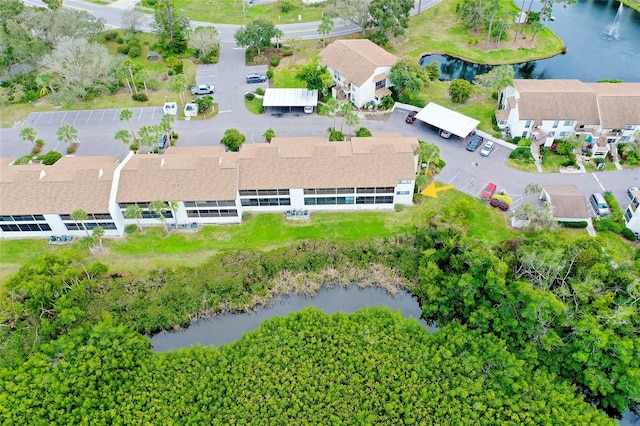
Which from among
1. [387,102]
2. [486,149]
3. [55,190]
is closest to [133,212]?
[55,190]

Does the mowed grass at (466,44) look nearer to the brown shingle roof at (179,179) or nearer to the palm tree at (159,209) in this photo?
the brown shingle roof at (179,179)

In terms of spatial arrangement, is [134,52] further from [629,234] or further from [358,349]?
[629,234]

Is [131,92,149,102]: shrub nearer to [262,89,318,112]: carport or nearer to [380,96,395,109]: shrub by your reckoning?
[262,89,318,112]: carport

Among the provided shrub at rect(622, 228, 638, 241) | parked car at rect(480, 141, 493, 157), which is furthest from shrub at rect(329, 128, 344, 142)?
shrub at rect(622, 228, 638, 241)

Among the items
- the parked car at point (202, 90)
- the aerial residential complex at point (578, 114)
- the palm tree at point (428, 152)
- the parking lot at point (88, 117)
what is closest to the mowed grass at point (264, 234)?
the palm tree at point (428, 152)

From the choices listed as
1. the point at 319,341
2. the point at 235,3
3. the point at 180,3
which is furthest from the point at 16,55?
the point at 319,341

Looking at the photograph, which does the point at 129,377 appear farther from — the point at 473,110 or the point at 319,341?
the point at 473,110
